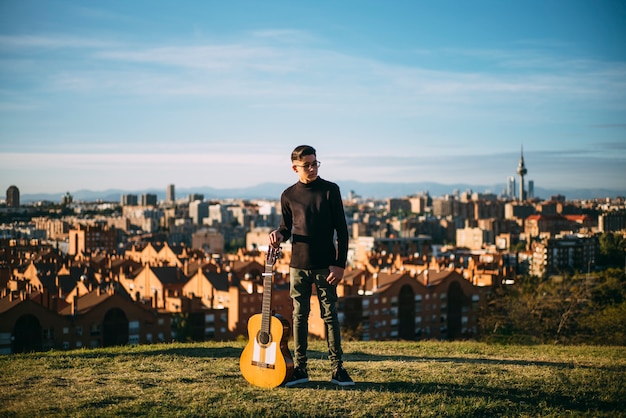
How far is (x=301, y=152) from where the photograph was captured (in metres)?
5.50

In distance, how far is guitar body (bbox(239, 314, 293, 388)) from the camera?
213 inches

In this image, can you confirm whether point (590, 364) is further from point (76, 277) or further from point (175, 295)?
point (76, 277)

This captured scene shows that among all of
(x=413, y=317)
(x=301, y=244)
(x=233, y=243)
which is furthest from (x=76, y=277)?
(x=233, y=243)

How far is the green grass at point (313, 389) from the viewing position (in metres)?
4.84

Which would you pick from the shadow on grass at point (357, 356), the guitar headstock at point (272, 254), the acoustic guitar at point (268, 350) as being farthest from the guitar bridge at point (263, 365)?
the shadow on grass at point (357, 356)

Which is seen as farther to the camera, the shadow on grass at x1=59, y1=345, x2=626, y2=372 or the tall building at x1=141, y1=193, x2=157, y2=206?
the tall building at x1=141, y1=193, x2=157, y2=206

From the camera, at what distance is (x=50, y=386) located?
5.63 meters

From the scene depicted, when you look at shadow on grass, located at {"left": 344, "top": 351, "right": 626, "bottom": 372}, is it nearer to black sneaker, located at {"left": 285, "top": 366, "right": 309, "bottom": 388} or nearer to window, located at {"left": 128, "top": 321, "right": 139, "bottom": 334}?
black sneaker, located at {"left": 285, "top": 366, "right": 309, "bottom": 388}

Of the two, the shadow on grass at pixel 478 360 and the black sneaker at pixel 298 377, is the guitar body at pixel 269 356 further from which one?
the shadow on grass at pixel 478 360

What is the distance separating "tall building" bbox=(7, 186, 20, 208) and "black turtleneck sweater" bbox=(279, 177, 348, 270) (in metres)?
53.9

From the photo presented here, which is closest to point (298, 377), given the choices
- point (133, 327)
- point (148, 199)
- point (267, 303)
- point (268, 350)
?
point (268, 350)

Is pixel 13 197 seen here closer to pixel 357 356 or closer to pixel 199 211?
pixel 357 356

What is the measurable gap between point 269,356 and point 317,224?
1085mm

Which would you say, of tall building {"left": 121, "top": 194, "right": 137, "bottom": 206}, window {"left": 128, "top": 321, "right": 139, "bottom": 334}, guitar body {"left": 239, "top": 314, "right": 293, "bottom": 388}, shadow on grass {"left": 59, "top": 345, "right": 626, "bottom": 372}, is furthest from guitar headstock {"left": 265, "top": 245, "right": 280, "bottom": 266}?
tall building {"left": 121, "top": 194, "right": 137, "bottom": 206}
